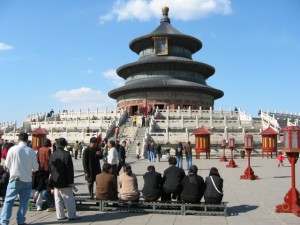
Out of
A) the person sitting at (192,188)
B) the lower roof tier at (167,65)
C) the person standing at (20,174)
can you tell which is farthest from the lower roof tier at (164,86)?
the person standing at (20,174)

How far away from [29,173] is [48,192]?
1.66 meters

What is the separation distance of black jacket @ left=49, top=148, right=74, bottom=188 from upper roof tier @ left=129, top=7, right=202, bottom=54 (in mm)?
48725

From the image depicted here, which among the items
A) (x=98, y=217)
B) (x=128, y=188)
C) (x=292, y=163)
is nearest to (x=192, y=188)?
(x=128, y=188)

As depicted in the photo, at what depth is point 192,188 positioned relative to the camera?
9.20 metres

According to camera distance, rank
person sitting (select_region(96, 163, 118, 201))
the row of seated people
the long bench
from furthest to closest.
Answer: person sitting (select_region(96, 163, 118, 201))
the row of seated people
the long bench

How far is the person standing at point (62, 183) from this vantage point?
8477 mm

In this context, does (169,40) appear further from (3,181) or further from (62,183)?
(62,183)

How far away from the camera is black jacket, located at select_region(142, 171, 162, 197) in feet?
31.2

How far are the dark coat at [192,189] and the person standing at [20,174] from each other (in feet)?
11.3

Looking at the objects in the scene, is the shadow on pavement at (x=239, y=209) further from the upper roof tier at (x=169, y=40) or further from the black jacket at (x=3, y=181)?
the upper roof tier at (x=169, y=40)

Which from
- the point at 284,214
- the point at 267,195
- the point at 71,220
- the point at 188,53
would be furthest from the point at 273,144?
the point at 188,53

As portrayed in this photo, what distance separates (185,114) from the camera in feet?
129

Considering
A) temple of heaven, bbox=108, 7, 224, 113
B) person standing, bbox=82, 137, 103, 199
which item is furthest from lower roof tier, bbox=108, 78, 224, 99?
person standing, bbox=82, 137, 103, 199

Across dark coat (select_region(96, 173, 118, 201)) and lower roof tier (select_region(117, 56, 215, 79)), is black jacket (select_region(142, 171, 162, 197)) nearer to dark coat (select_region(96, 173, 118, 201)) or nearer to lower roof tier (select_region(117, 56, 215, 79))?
dark coat (select_region(96, 173, 118, 201))
